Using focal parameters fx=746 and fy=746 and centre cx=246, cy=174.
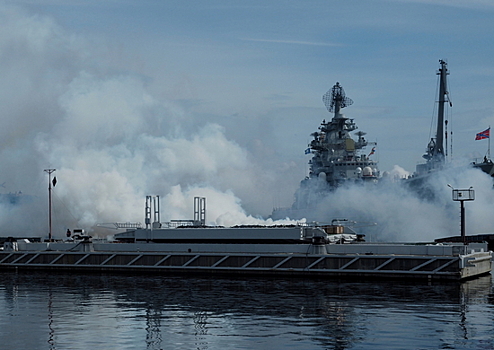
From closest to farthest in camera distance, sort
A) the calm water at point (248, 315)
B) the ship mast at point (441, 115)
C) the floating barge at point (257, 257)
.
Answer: the calm water at point (248, 315) < the floating barge at point (257, 257) < the ship mast at point (441, 115)

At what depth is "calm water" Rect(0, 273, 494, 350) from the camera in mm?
37219

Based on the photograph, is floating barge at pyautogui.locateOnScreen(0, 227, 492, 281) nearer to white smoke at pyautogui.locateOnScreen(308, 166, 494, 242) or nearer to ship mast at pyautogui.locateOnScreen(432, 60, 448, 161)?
white smoke at pyautogui.locateOnScreen(308, 166, 494, 242)

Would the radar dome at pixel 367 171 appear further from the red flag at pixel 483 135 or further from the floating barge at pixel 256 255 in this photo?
the floating barge at pixel 256 255

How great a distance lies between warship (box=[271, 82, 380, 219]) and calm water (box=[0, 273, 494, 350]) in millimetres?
75973

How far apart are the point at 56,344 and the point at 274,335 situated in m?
10.9

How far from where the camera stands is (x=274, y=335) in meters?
38.5

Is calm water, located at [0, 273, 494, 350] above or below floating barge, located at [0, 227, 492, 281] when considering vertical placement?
below

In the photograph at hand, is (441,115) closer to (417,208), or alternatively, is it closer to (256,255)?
(417,208)

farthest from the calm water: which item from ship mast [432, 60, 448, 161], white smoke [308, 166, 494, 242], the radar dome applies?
ship mast [432, 60, 448, 161]

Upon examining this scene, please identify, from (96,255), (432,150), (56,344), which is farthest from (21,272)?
(432,150)

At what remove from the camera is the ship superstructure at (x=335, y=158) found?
140250 millimetres

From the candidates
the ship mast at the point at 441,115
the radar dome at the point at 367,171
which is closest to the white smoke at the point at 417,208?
the radar dome at the point at 367,171

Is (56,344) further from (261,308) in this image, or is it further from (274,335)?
(261,308)

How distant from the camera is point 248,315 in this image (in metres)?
45.0
